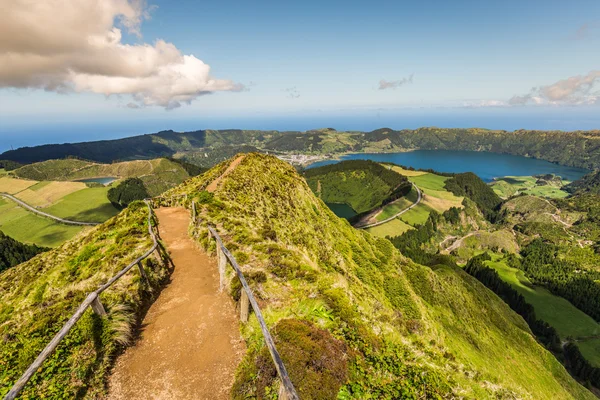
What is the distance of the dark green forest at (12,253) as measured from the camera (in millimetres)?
135625

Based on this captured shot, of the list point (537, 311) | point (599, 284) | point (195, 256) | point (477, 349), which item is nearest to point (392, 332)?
point (195, 256)

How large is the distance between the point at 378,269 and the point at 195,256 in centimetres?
3529

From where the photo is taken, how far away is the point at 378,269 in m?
48.8

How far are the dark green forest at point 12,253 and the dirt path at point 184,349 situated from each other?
179068mm

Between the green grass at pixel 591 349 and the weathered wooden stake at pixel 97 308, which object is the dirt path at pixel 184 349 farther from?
the green grass at pixel 591 349

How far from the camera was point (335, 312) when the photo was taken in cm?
1533

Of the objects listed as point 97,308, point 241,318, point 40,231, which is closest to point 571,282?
point 241,318

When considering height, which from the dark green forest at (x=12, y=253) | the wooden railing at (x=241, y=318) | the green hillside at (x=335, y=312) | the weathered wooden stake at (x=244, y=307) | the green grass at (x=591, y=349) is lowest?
the green grass at (x=591, y=349)

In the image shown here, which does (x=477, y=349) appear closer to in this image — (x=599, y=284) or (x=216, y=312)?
(x=216, y=312)

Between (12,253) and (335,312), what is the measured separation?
652 ft

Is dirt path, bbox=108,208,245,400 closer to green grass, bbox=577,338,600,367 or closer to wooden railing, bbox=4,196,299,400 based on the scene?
wooden railing, bbox=4,196,299,400

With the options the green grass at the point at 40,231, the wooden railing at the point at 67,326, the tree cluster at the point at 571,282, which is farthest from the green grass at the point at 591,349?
the green grass at the point at 40,231

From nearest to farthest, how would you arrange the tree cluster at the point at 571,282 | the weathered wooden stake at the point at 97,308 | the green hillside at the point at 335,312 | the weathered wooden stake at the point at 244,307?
the green hillside at the point at 335,312 < the weathered wooden stake at the point at 97,308 < the weathered wooden stake at the point at 244,307 < the tree cluster at the point at 571,282

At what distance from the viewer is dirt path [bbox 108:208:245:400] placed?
35.1ft
